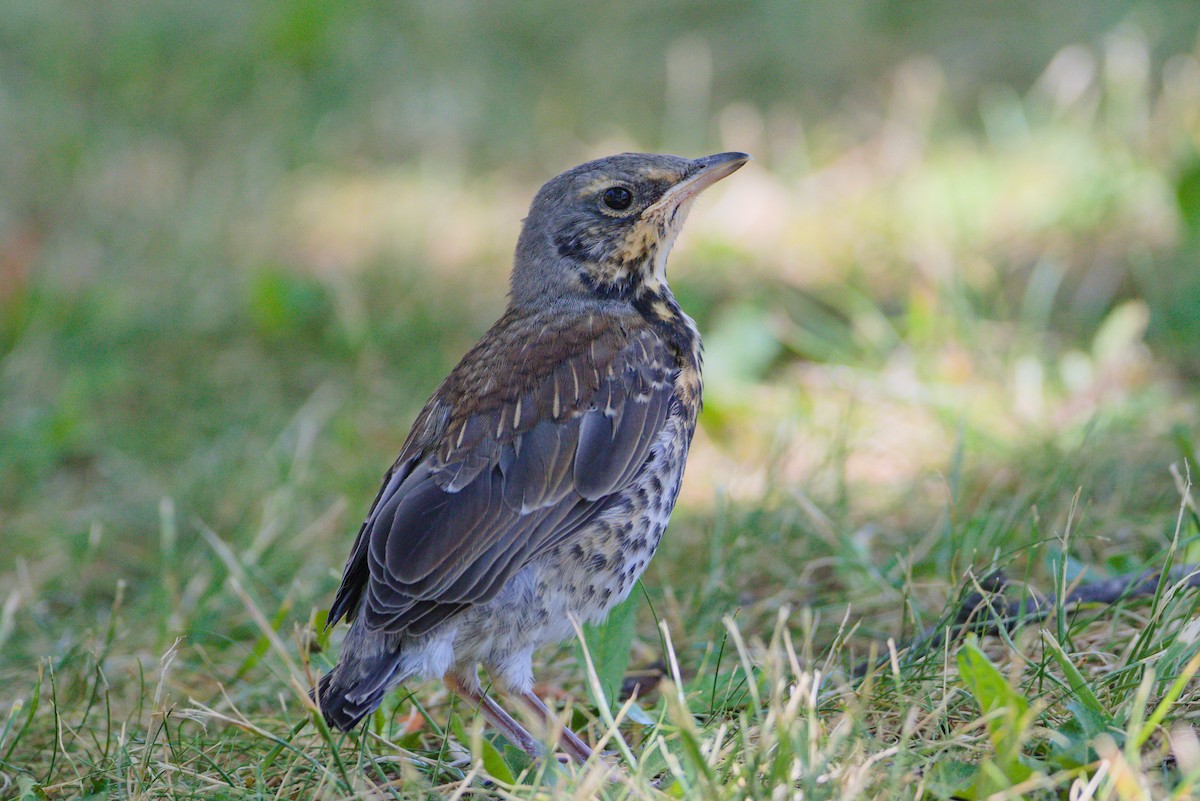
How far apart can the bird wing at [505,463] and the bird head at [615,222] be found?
189mm

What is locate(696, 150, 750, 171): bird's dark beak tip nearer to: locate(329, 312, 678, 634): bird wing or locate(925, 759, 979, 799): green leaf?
locate(329, 312, 678, 634): bird wing

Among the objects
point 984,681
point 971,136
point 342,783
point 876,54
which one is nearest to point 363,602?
point 342,783

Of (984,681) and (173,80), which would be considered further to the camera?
(173,80)

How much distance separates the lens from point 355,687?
99.9 inches

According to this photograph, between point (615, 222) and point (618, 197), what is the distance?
0.06 m

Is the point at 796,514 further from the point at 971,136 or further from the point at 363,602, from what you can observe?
the point at 971,136

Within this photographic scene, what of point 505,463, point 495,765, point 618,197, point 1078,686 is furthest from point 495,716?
point 618,197

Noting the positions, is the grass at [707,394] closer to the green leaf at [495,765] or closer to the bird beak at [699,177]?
the green leaf at [495,765]

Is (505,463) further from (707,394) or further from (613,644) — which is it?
(707,394)

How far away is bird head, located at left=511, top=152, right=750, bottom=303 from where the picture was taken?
3264mm

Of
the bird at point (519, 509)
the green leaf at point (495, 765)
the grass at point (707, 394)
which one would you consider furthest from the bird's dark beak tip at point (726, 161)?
the green leaf at point (495, 765)

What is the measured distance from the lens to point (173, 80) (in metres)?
7.68

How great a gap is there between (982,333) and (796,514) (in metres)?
1.30

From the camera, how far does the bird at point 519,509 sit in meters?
2.61
